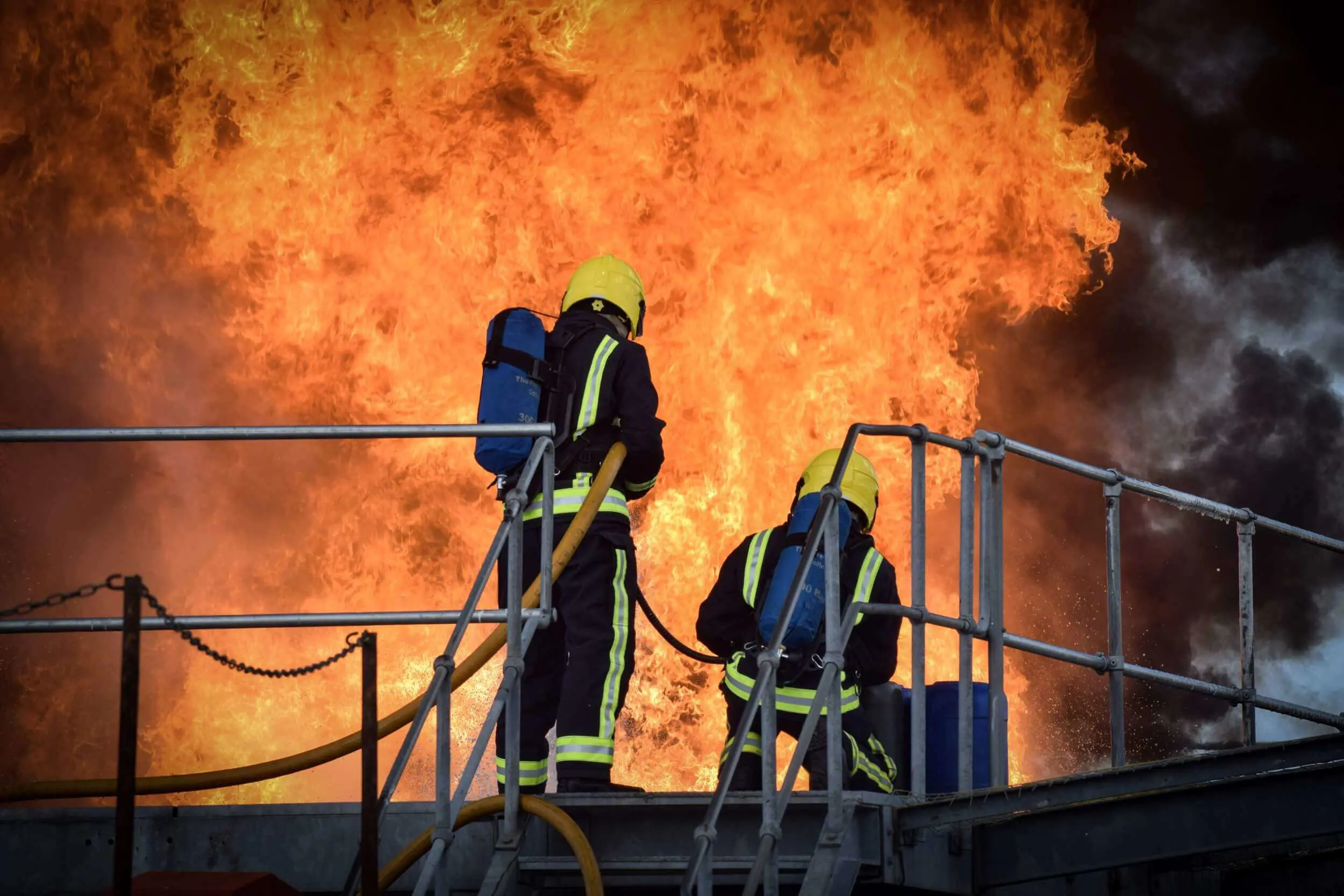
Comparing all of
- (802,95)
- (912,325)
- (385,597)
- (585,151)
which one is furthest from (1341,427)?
(385,597)

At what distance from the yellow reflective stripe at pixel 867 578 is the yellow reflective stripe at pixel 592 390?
4.43ft

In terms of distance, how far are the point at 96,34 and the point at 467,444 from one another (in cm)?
442

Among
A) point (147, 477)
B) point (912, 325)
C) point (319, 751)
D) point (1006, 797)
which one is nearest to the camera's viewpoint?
point (1006, 797)

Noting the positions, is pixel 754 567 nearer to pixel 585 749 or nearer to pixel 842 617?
pixel 842 617

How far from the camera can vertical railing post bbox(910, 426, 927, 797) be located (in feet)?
22.0

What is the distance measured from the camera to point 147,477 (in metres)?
14.2

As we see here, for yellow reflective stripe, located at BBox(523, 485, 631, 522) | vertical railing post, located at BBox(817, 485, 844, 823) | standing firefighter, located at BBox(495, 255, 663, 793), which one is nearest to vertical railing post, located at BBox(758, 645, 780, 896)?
vertical railing post, located at BBox(817, 485, 844, 823)

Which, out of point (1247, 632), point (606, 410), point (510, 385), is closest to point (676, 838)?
point (606, 410)

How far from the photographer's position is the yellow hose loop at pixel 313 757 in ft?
22.4

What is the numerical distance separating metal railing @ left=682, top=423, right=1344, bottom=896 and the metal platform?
18 cm

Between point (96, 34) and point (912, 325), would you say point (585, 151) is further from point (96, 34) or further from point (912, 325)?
point (96, 34)

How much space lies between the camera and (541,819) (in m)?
6.36

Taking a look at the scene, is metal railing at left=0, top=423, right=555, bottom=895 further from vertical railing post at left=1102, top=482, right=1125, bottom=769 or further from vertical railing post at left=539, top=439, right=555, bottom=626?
vertical railing post at left=1102, top=482, right=1125, bottom=769

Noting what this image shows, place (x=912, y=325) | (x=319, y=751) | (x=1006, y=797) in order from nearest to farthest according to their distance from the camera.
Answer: (x=1006, y=797)
(x=319, y=751)
(x=912, y=325)
